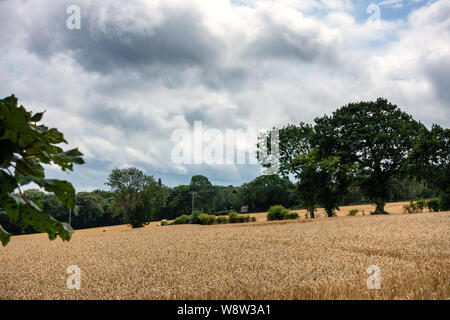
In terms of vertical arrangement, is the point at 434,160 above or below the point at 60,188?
above

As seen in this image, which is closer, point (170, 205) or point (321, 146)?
point (321, 146)

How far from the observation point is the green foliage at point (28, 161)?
1.15 metres

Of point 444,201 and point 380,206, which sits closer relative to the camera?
point 444,201

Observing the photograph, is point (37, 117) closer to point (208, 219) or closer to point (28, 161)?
point (28, 161)

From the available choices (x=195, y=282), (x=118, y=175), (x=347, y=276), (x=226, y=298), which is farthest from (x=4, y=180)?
(x=118, y=175)

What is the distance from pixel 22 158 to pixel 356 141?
27.8 meters

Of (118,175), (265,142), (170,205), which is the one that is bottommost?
(170,205)

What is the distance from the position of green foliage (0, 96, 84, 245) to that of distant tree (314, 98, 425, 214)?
27329mm

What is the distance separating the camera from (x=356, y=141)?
26.3 metres

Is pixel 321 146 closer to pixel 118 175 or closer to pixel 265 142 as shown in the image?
pixel 265 142

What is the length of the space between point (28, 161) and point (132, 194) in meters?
36.3

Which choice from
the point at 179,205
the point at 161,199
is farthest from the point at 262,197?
the point at 161,199

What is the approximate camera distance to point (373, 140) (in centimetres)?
2623
